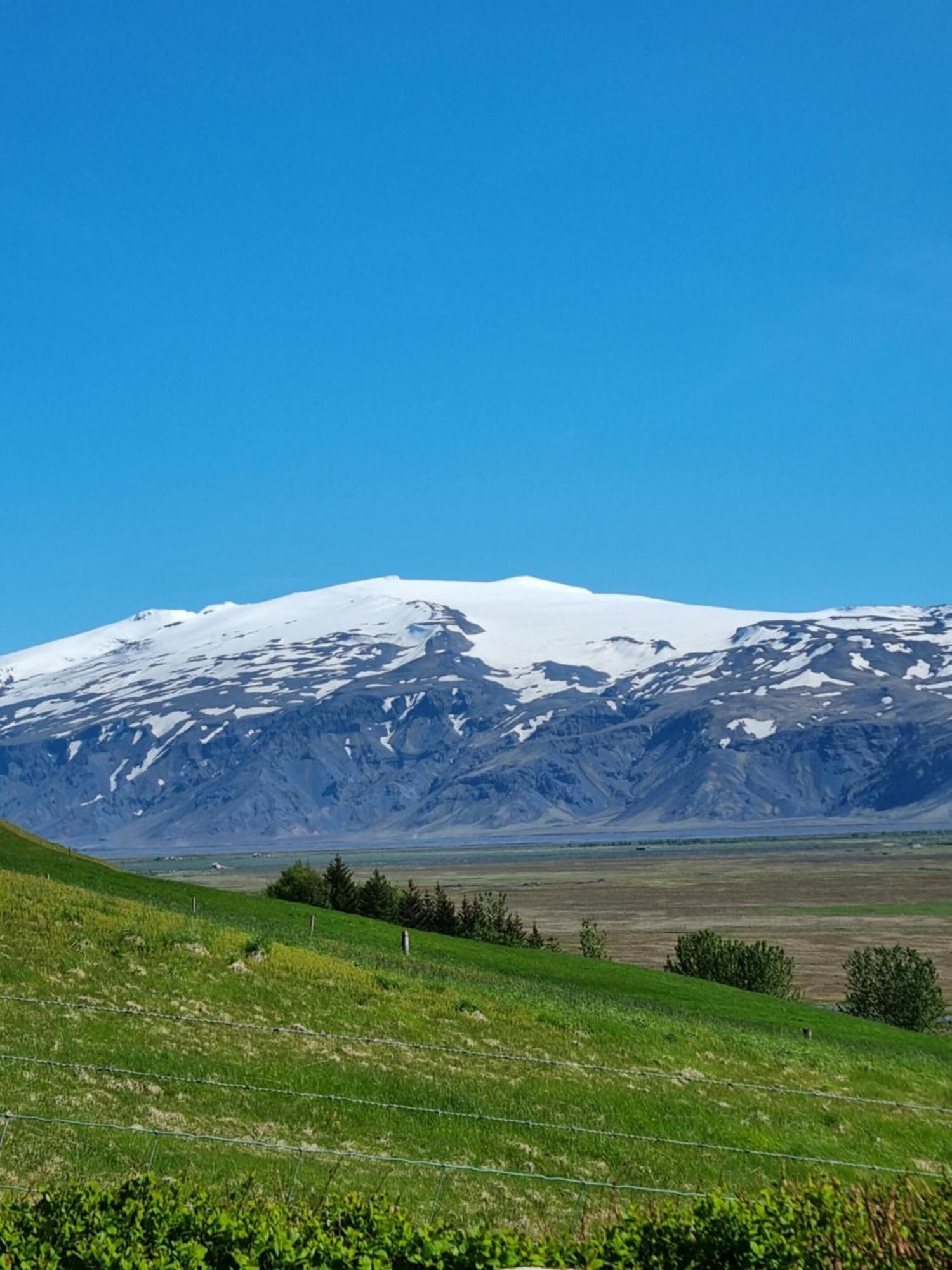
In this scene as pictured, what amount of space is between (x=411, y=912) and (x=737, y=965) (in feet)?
76.1

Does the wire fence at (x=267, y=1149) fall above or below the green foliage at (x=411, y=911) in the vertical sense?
above

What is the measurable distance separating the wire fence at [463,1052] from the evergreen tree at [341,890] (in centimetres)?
5755

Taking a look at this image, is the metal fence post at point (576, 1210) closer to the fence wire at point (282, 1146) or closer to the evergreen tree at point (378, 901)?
the fence wire at point (282, 1146)

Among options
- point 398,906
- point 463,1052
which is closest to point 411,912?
point 398,906

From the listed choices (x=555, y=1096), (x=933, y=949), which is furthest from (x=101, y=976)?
(x=933, y=949)

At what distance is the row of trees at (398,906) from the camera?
90.6m

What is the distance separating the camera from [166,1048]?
28531 millimetres

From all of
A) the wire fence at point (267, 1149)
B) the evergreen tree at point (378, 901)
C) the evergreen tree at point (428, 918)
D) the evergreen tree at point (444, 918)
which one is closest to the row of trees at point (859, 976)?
the evergreen tree at point (444, 918)

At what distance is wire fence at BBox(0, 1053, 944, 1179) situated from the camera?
976 inches

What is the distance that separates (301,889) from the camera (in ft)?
320

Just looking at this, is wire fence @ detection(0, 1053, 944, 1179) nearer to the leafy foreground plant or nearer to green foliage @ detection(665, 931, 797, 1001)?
the leafy foreground plant

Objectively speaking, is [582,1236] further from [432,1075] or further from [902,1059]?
[902,1059]

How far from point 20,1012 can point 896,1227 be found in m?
21.5

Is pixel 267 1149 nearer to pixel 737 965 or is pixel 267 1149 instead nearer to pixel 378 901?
pixel 737 965
